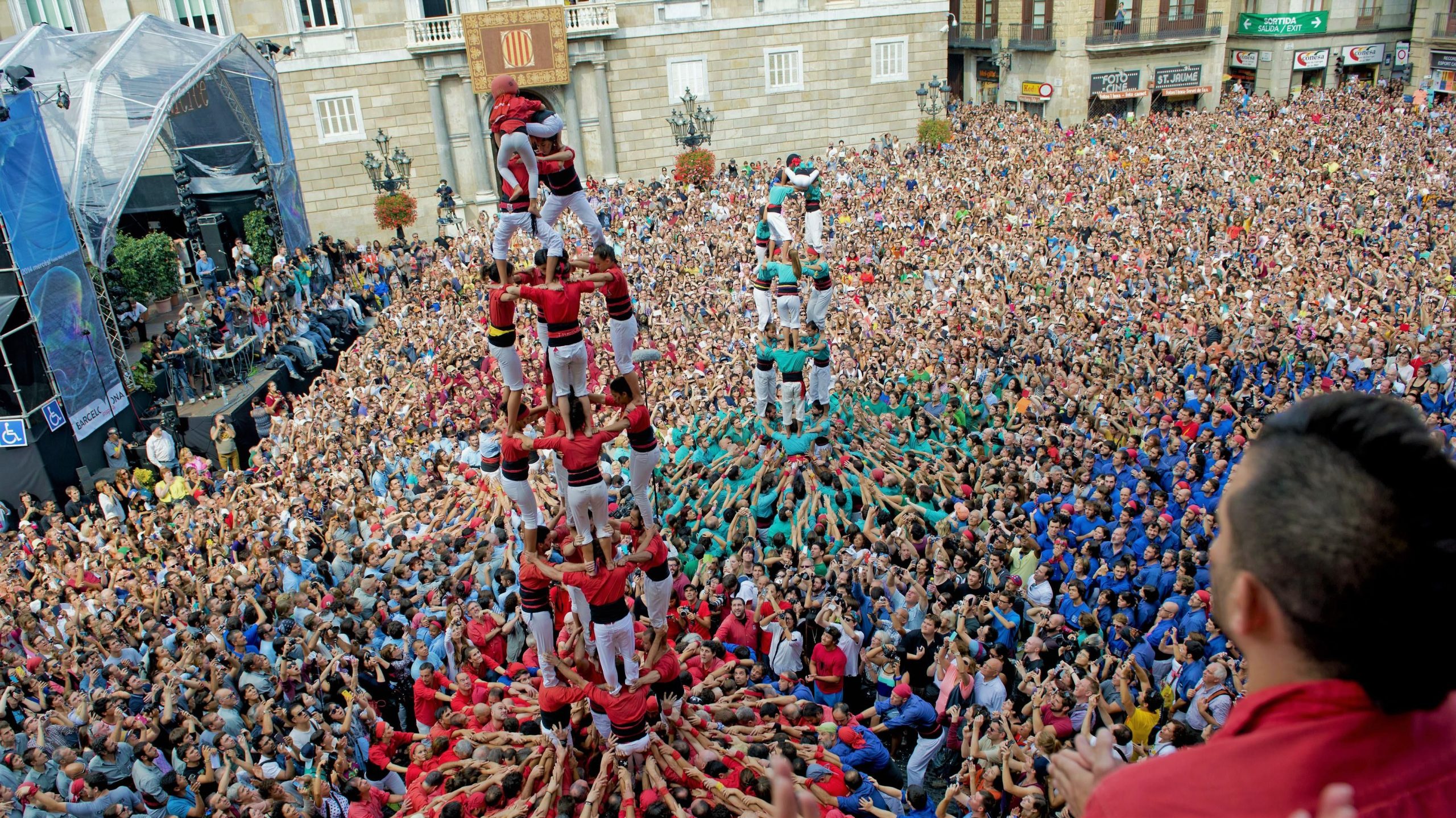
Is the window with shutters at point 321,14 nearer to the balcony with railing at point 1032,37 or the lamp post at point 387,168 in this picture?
the lamp post at point 387,168

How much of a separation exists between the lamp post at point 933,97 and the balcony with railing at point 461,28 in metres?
12.5

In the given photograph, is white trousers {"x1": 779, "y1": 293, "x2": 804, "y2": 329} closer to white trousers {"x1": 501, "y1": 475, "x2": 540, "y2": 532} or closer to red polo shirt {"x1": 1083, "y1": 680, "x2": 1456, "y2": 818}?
white trousers {"x1": 501, "y1": 475, "x2": 540, "y2": 532}

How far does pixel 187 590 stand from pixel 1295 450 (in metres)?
12.4

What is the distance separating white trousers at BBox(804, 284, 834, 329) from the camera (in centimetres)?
1377

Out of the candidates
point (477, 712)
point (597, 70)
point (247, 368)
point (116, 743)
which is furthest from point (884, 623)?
point (597, 70)

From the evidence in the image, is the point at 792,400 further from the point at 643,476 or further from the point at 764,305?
the point at 643,476

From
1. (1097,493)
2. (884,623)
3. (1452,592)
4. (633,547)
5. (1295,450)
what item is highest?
(1295,450)

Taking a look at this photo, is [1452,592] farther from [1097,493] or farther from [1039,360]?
[1039,360]

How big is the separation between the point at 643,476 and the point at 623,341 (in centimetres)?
122

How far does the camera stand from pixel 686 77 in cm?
3850

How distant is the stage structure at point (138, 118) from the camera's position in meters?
18.4

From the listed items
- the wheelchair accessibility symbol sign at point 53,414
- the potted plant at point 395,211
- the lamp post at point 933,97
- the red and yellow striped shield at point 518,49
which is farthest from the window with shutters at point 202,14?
the lamp post at point 933,97

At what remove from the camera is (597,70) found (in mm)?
37094

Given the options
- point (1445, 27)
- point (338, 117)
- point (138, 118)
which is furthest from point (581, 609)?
point (1445, 27)
